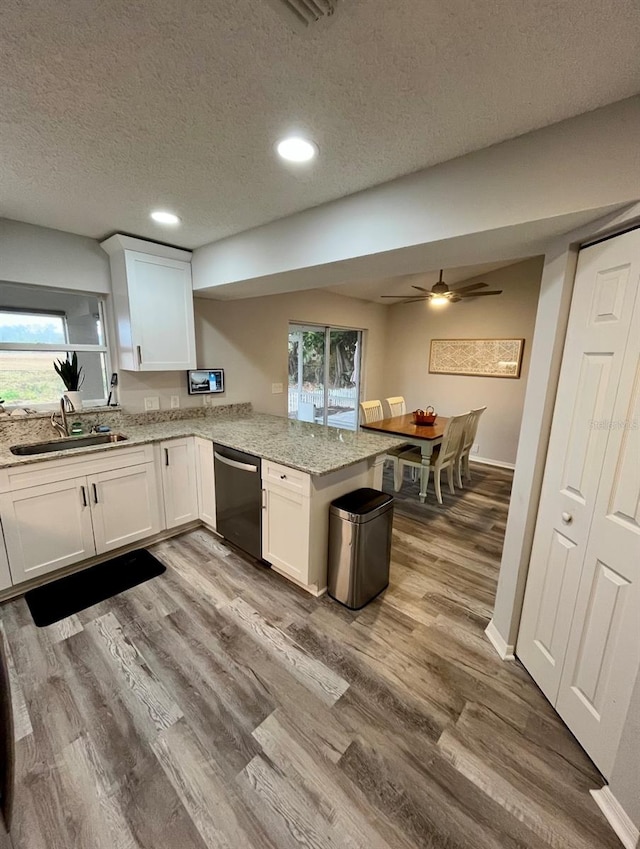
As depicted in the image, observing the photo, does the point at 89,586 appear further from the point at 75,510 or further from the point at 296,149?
the point at 296,149

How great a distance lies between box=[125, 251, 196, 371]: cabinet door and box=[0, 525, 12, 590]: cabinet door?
4.82 feet

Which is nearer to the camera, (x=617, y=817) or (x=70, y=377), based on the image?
(x=617, y=817)

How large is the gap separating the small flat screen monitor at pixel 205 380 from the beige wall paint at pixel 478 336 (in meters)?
3.51

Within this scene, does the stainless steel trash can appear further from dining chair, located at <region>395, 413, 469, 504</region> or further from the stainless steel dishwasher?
dining chair, located at <region>395, 413, 469, 504</region>

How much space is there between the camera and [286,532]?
7.39 feet

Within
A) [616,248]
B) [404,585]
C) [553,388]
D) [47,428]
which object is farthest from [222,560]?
[616,248]

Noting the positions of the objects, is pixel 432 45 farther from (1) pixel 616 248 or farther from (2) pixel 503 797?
(2) pixel 503 797

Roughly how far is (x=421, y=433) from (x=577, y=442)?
2.18 m

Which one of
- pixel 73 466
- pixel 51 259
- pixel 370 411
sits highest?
pixel 51 259

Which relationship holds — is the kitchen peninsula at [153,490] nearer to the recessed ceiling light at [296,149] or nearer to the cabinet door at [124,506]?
the cabinet door at [124,506]

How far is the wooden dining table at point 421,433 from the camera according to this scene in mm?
3502

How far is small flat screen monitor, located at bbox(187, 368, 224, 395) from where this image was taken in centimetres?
334

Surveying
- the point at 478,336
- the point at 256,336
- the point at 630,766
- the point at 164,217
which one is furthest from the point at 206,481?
the point at 478,336

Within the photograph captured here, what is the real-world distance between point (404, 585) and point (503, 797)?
116cm
